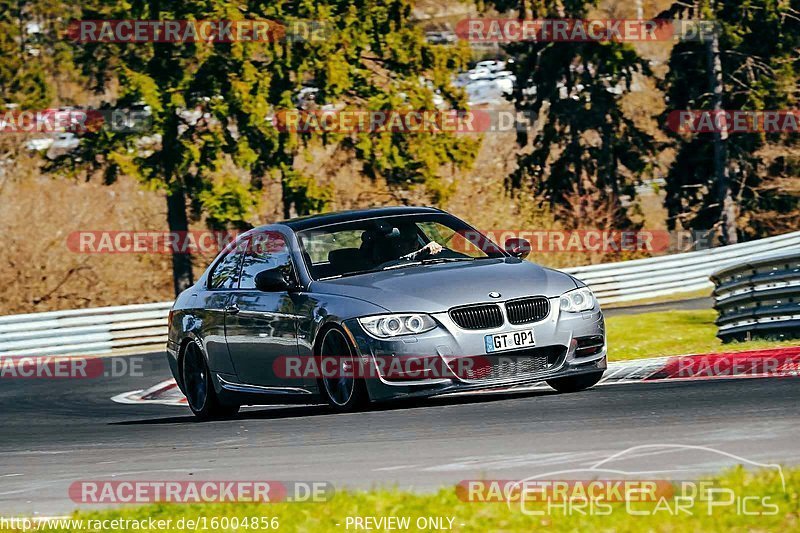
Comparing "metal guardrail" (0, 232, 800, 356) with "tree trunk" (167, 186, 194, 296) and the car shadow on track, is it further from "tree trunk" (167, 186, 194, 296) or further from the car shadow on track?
the car shadow on track

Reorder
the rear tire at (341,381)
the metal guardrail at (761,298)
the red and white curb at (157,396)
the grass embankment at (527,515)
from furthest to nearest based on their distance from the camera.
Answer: the red and white curb at (157,396), the metal guardrail at (761,298), the rear tire at (341,381), the grass embankment at (527,515)

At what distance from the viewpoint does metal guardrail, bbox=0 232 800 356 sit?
27.3m

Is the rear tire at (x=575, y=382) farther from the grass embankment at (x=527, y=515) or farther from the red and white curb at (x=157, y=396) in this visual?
the red and white curb at (x=157, y=396)

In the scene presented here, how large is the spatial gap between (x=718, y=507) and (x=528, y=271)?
5.13 meters

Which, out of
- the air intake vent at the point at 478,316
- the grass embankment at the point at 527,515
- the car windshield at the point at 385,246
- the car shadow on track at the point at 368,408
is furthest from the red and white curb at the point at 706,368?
the grass embankment at the point at 527,515

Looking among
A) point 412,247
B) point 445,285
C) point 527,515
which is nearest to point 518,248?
point 412,247

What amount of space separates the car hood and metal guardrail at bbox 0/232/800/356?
16339 mm

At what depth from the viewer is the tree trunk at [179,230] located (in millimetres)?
40469

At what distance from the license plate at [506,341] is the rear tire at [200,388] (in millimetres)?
3012

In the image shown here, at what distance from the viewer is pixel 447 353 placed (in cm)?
1005

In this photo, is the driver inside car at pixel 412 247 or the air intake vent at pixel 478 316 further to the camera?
the driver inside car at pixel 412 247

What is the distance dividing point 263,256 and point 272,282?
89 cm

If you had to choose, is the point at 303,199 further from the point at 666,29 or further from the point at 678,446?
the point at 678,446

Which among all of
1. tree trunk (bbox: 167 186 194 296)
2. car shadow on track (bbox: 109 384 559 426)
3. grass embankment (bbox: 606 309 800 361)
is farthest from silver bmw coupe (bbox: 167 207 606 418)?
tree trunk (bbox: 167 186 194 296)
